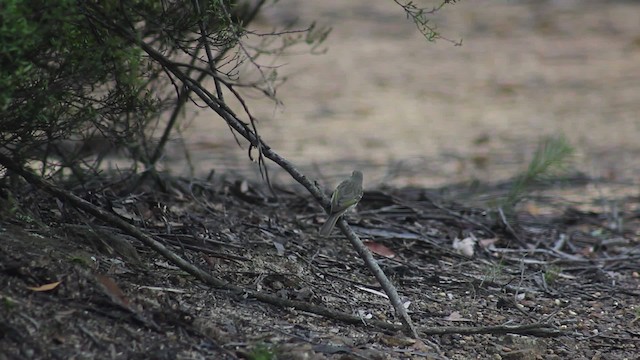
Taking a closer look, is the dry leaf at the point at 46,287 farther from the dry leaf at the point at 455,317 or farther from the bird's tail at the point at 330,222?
the dry leaf at the point at 455,317

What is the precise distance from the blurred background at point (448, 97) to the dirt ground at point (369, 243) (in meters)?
0.04

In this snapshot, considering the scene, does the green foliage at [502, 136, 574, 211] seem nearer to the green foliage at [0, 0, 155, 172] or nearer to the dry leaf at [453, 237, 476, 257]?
the dry leaf at [453, 237, 476, 257]

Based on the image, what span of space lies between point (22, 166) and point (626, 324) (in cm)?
306

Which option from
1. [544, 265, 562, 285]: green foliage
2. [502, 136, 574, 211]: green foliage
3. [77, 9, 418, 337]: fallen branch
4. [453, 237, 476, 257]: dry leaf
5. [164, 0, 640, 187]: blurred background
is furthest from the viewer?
[164, 0, 640, 187]: blurred background

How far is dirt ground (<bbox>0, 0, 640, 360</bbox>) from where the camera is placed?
380 centimetres

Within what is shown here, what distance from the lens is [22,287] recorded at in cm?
371

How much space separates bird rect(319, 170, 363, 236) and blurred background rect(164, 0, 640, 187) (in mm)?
2826

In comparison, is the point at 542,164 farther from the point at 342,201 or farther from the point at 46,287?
the point at 46,287

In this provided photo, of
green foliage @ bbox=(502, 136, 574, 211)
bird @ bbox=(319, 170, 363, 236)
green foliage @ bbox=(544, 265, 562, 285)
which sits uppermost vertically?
bird @ bbox=(319, 170, 363, 236)

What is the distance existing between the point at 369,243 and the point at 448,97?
5.71 m

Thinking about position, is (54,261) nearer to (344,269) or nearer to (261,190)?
(344,269)

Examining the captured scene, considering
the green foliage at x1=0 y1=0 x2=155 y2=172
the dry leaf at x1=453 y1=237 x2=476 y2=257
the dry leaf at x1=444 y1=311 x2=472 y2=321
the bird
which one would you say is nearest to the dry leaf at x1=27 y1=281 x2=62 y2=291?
the green foliage at x1=0 y1=0 x2=155 y2=172

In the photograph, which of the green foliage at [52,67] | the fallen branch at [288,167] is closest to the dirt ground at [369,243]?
the fallen branch at [288,167]

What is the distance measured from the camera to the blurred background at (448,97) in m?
8.84
